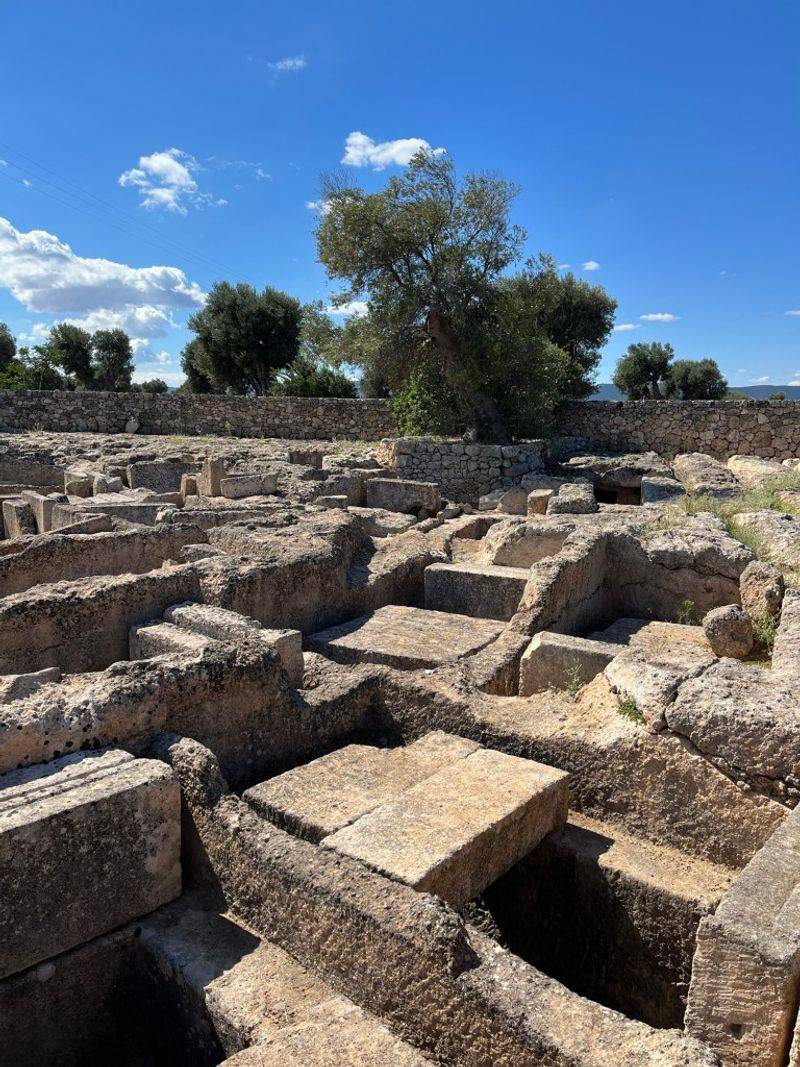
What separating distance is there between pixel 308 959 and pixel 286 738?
1701 millimetres

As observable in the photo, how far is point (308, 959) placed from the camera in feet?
9.94

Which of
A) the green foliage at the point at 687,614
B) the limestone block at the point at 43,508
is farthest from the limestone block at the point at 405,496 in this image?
the green foliage at the point at 687,614

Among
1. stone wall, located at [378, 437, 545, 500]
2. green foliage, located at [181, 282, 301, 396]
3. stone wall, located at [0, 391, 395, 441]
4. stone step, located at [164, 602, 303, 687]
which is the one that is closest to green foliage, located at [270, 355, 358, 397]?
green foliage, located at [181, 282, 301, 396]

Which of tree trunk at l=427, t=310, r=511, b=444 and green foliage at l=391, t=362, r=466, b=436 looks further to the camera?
green foliage at l=391, t=362, r=466, b=436

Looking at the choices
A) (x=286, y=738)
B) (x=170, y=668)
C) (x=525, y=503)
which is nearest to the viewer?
(x=170, y=668)

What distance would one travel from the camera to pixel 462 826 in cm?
341

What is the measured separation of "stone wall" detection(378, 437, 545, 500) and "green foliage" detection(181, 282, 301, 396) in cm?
1975

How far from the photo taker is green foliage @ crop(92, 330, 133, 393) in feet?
134

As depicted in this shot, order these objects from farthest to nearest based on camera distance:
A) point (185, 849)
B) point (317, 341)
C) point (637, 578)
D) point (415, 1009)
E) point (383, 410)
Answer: point (383, 410)
point (317, 341)
point (637, 578)
point (185, 849)
point (415, 1009)

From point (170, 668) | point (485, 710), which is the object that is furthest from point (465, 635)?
point (170, 668)

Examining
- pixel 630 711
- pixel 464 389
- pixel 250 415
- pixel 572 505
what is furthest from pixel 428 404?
pixel 630 711

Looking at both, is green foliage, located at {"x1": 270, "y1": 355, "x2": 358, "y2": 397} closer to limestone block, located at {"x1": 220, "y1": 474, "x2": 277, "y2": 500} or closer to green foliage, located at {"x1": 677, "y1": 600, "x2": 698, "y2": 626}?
limestone block, located at {"x1": 220, "y1": 474, "x2": 277, "y2": 500}

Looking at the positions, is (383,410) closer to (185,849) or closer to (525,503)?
(525,503)

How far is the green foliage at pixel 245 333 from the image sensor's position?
3538 centimetres
